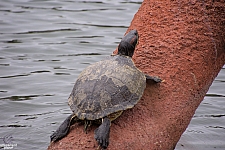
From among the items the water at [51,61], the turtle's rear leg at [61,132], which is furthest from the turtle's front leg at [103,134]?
the water at [51,61]

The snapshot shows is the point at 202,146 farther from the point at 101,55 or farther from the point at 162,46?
the point at 101,55

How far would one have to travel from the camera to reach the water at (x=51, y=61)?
537cm

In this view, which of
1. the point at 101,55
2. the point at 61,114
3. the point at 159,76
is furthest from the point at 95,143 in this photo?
the point at 101,55

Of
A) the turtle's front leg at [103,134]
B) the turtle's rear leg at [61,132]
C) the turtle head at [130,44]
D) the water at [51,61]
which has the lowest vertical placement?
the water at [51,61]

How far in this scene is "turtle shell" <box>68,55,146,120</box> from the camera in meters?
3.05

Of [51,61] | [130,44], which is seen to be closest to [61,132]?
[130,44]

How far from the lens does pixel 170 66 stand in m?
3.43

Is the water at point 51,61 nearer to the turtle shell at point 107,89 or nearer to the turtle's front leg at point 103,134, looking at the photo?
the turtle shell at point 107,89

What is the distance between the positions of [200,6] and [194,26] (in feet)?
0.63

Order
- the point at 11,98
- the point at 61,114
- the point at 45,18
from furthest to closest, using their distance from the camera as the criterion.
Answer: the point at 45,18 < the point at 11,98 < the point at 61,114

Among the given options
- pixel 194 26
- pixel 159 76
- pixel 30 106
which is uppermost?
pixel 194 26

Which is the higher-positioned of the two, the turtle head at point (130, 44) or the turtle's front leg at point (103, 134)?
the turtle head at point (130, 44)

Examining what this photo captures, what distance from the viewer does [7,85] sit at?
6555 mm

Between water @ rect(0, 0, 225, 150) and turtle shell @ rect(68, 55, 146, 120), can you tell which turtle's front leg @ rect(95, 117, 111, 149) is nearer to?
turtle shell @ rect(68, 55, 146, 120)
